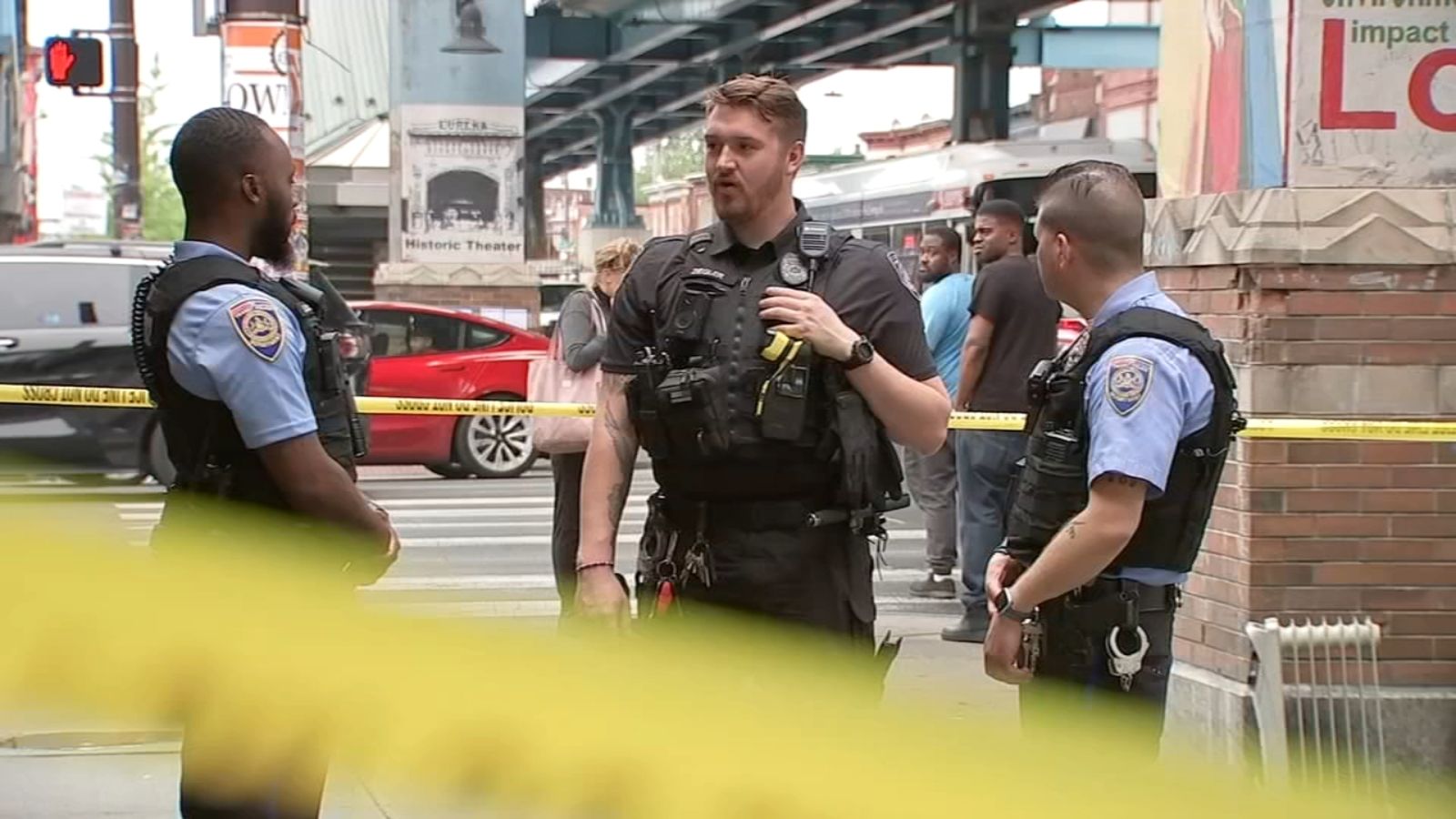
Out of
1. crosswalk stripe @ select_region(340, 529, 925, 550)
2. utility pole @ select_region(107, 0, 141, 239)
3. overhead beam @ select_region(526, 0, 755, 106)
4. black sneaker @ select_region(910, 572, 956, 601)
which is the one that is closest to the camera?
black sneaker @ select_region(910, 572, 956, 601)

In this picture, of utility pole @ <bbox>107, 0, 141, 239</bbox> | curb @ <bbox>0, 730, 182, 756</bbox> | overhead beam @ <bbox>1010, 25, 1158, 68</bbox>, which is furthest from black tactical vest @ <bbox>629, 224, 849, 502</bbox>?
overhead beam @ <bbox>1010, 25, 1158, 68</bbox>

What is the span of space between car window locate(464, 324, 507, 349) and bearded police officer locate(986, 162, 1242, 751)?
1196 cm

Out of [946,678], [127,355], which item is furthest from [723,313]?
[127,355]

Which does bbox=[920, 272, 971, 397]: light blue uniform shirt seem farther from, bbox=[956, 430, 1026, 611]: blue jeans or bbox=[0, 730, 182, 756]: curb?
bbox=[0, 730, 182, 756]: curb

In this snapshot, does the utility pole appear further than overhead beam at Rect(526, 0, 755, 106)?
No

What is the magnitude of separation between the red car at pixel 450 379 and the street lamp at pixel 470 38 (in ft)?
22.7

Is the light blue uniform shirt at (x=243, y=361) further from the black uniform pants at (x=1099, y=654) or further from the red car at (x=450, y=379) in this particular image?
the red car at (x=450, y=379)

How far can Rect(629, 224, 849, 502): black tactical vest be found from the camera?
3443mm

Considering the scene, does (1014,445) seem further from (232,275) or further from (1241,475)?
(232,275)

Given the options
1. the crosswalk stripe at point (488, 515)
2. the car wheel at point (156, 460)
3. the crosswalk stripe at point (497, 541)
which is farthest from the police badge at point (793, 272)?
the car wheel at point (156, 460)

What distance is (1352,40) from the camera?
5500mm

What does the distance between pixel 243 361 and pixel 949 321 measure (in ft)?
20.1

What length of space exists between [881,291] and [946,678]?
3.88 metres

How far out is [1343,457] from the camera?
562cm
